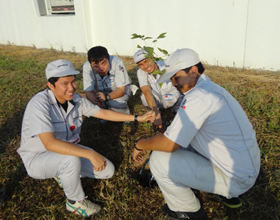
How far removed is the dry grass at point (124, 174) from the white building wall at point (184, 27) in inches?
40.2

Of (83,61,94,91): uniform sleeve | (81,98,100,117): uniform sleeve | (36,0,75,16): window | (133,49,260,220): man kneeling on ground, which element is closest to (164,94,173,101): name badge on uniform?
(83,61,94,91): uniform sleeve

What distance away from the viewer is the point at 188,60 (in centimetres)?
188

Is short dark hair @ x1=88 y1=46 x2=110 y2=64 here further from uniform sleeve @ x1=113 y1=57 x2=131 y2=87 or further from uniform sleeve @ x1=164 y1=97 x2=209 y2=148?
uniform sleeve @ x1=164 y1=97 x2=209 y2=148

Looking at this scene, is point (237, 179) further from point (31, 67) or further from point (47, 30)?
point (47, 30)

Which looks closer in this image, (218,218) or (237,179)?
(237,179)

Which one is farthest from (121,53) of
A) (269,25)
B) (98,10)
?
(269,25)

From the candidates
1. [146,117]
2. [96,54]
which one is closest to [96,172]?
[146,117]

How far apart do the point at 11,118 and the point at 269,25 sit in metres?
5.92

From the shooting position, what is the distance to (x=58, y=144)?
6.77 ft

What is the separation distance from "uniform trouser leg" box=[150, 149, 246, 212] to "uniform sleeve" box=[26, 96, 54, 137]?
104 cm

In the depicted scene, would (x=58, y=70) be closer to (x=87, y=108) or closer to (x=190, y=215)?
(x=87, y=108)

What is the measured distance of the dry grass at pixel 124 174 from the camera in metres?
2.28

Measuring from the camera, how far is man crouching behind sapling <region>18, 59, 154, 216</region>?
6.89 feet

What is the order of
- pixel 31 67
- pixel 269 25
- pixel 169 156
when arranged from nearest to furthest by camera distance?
pixel 169 156 < pixel 269 25 < pixel 31 67
